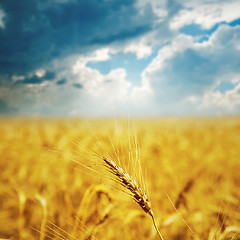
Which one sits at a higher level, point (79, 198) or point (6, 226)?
point (6, 226)

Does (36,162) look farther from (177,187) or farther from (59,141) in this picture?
(177,187)

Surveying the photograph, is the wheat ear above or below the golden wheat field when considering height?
above

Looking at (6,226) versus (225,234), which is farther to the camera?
(6,226)

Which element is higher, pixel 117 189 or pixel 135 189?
pixel 135 189

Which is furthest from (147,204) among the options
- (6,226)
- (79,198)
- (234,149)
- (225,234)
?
(234,149)

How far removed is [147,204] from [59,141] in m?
3.41

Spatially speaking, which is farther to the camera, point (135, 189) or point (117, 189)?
point (117, 189)

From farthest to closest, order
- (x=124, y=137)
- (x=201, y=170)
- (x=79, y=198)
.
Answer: (x=124, y=137) → (x=201, y=170) → (x=79, y=198)

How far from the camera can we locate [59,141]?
391 cm

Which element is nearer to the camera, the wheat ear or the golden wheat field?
the wheat ear

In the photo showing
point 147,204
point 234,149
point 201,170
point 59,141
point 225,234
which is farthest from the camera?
point 234,149

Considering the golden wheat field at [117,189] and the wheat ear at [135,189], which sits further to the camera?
the golden wheat field at [117,189]

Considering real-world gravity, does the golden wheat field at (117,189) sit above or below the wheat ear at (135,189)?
below

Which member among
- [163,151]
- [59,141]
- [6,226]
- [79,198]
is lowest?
[79,198]
